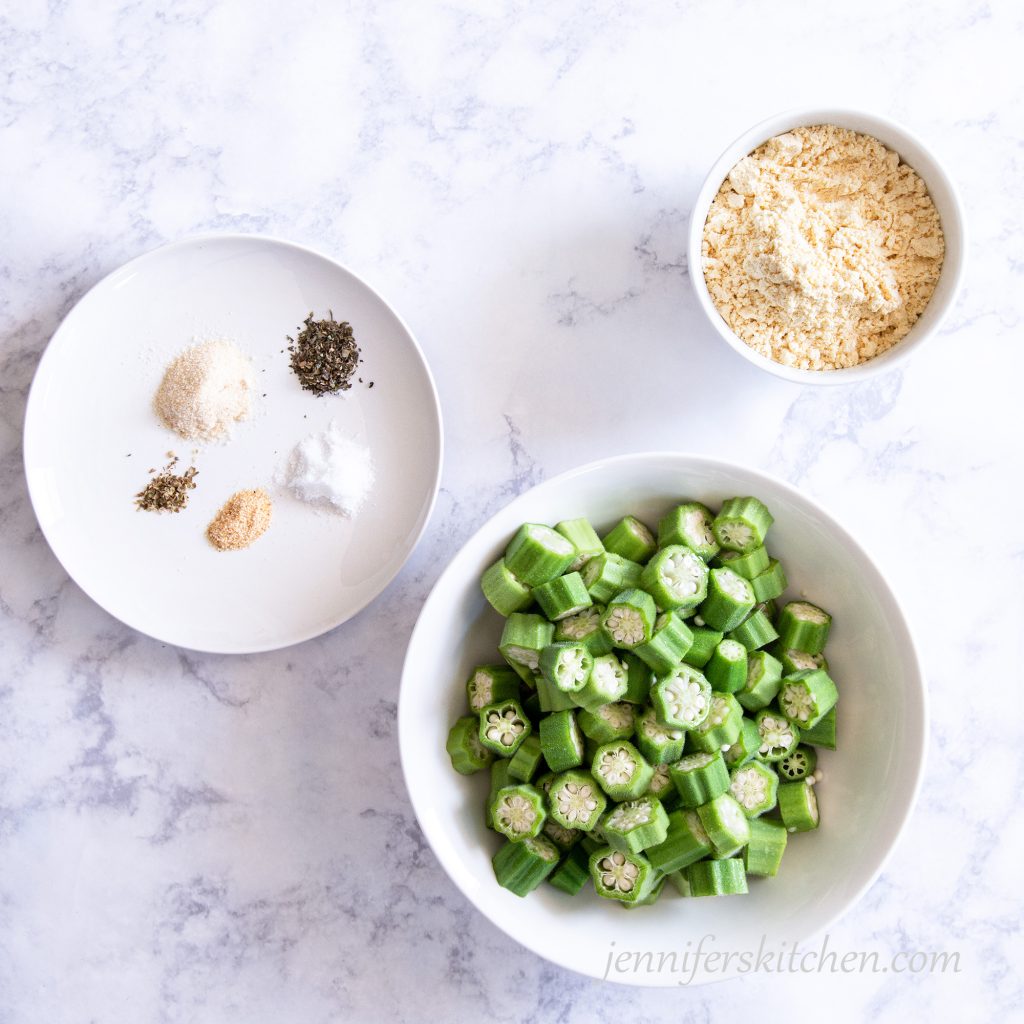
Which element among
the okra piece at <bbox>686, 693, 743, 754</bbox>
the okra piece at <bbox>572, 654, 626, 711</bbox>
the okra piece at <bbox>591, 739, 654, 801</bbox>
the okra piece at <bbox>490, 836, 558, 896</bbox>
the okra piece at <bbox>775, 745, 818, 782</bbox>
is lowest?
the okra piece at <bbox>490, 836, 558, 896</bbox>

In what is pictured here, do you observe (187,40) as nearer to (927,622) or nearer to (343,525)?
(343,525)

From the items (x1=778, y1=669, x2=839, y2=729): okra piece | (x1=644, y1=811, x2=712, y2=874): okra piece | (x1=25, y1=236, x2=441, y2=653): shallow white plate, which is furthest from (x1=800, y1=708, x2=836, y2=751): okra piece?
(x1=25, y1=236, x2=441, y2=653): shallow white plate

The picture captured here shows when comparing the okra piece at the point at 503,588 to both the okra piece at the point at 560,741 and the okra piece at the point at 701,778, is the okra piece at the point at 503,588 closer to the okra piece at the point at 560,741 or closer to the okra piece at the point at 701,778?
the okra piece at the point at 560,741

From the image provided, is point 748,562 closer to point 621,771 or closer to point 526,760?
point 621,771

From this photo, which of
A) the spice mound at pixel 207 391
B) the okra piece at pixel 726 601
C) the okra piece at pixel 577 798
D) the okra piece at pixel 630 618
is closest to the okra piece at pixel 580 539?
the okra piece at pixel 630 618

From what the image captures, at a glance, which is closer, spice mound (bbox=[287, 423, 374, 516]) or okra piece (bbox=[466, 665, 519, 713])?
okra piece (bbox=[466, 665, 519, 713])

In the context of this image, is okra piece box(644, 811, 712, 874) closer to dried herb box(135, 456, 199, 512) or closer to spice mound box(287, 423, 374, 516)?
spice mound box(287, 423, 374, 516)

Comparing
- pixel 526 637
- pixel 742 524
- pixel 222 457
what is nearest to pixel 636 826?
pixel 526 637
